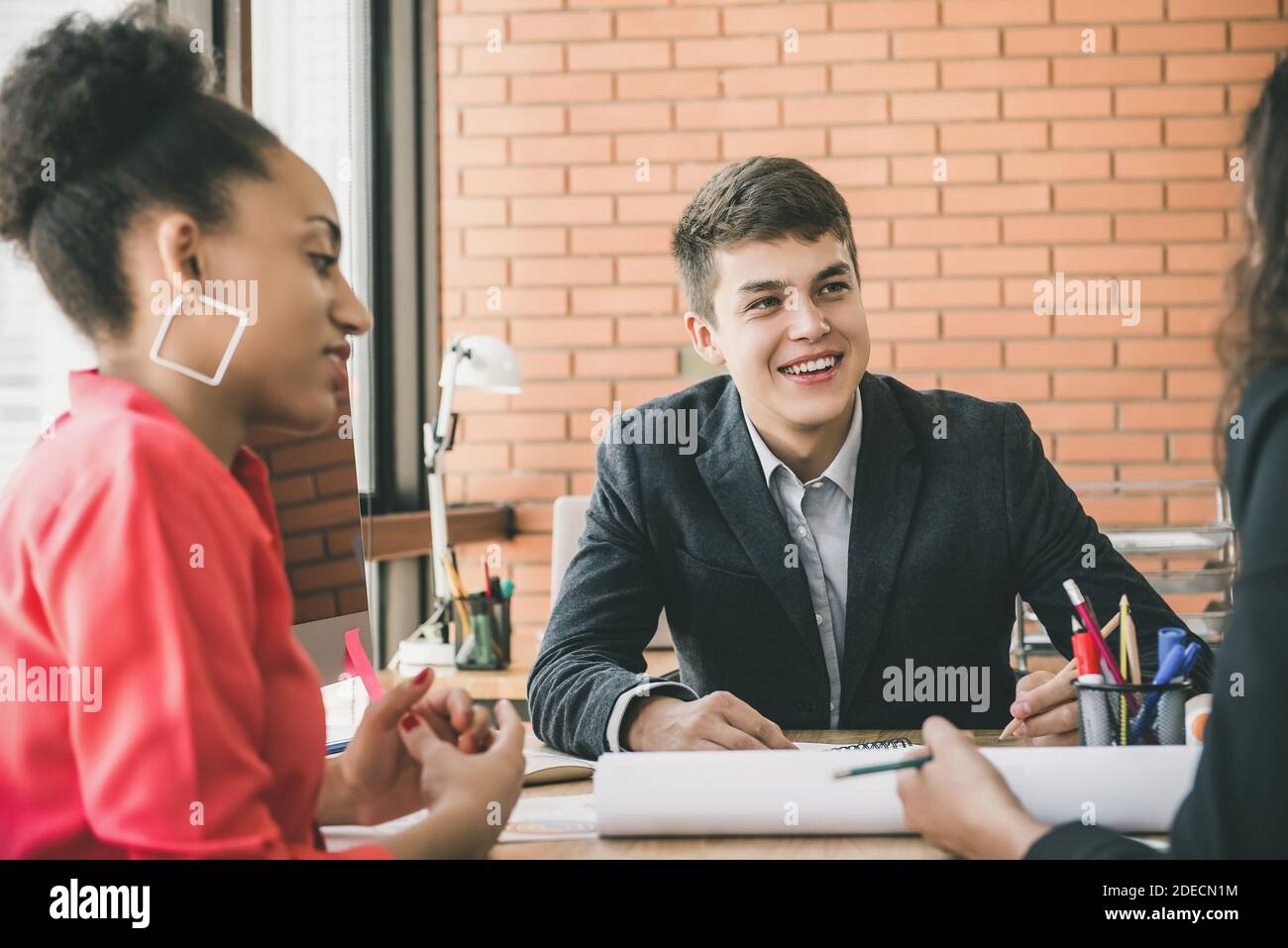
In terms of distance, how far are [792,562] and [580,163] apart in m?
1.84

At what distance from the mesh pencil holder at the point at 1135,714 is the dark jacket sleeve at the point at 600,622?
433mm

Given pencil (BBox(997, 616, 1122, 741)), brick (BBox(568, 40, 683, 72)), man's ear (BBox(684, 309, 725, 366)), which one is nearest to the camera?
pencil (BBox(997, 616, 1122, 741))

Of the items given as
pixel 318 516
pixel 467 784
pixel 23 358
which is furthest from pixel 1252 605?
pixel 23 358

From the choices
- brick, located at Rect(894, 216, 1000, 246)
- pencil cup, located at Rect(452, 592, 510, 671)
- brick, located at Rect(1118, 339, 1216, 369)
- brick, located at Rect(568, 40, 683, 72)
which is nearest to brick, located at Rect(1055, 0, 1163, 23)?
brick, located at Rect(894, 216, 1000, 246)

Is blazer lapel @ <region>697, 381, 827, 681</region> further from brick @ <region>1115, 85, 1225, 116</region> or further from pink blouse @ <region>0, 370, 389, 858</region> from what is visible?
brick @ <region>1115, 85, 1225, 116</region>

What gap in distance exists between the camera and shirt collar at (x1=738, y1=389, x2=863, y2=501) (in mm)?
1516

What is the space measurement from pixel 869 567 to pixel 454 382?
4.01ft

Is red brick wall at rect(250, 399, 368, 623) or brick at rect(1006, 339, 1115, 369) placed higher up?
brick at rect(1006, 339, 1115, 369)

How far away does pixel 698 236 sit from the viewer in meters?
1.46

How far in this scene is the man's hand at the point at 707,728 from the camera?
100 cm

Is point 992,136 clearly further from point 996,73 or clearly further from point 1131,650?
point 1131,650

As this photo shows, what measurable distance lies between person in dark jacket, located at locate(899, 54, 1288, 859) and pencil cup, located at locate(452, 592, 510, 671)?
1.41 m

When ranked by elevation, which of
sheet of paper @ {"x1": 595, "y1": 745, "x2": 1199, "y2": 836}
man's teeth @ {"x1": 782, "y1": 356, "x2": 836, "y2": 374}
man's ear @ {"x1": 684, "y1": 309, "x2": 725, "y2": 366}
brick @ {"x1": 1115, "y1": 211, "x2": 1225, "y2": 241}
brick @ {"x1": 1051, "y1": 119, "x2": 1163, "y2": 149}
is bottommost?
sheet of paper @ {"x1": 595, "y1": 745, "x2": 1199, "y2": 836}

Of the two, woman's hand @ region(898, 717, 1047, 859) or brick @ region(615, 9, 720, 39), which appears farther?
brick @ region(615, 9, 720, 39)
